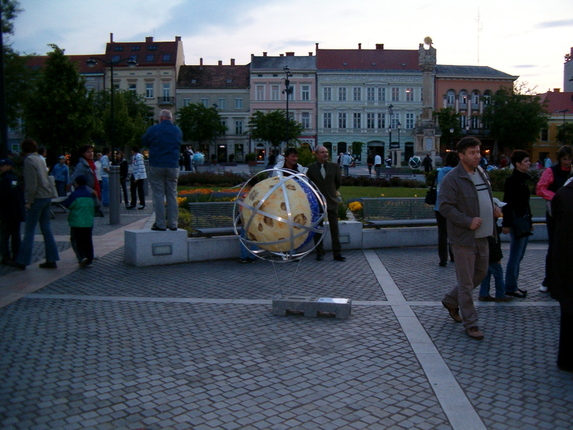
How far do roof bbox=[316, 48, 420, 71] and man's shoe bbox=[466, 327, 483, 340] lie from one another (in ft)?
254

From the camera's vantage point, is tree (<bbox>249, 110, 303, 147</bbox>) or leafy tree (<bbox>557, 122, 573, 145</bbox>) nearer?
tree (<bbox>249, 110, 303, 147</bbox>)

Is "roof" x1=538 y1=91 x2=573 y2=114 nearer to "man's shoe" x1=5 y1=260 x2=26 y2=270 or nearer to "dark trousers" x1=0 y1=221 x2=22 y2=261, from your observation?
"dark trousers" x1=0 y1=221 x2=22 y2=261

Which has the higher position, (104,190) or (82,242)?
(104,190)

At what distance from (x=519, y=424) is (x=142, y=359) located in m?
3.36

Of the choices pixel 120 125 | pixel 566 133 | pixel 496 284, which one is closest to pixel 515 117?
pixel 566 133

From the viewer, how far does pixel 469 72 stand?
82375 millimetres

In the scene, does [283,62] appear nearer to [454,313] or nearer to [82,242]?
[82,242]

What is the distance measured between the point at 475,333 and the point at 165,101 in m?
78.5

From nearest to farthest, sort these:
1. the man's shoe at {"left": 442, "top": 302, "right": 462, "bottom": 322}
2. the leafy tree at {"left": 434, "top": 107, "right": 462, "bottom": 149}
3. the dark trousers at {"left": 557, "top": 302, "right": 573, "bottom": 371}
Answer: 1. the dark trousers at {"left": 557, "top": 302, "right": 573, "bottom": 371}
2. the man's shoe at {"left": 442, "top": 302, "right": 462, "bottom": 322}
3. the leafy tree at {"left": 434, "top": 107, "right": 462, "bottom": 149}

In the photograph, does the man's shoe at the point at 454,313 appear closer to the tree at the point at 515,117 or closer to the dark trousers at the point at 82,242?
the dark trousers at the point at 82,242

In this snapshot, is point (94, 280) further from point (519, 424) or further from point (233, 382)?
point (519, 424)

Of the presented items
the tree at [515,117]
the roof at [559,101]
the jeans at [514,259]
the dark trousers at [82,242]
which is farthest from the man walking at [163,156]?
the roof at [559,101]

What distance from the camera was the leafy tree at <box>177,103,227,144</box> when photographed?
74500mm

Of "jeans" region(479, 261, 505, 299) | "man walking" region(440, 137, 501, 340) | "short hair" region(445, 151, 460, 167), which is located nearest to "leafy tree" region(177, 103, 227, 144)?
"short hair" region(445, 151, 460, 167)
